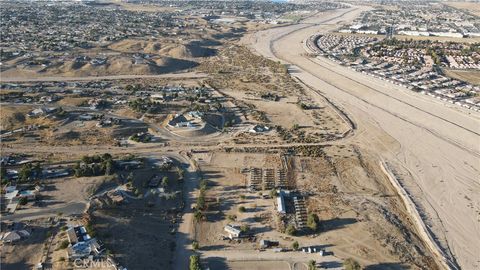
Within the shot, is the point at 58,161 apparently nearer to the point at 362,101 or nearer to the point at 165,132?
the point at 165,132

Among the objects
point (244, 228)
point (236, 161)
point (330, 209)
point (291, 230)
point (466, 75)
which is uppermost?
point (466, 75)

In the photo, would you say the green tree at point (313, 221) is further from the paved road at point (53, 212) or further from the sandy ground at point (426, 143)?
the paved road at point (53, 212)

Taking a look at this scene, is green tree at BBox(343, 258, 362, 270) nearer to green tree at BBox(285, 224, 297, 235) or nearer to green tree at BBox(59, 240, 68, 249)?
green tree at BBox(285, 224, 297, 235)

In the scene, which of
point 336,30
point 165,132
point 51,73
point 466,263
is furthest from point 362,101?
point 336,30

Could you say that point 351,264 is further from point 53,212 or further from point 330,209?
point 53,212

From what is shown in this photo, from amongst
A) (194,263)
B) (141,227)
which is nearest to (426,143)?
(194,263)

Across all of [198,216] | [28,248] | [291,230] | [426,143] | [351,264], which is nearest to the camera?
[351,264]

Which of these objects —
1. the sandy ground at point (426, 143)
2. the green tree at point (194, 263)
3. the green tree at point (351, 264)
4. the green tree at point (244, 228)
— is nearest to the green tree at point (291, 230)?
the green tree at point (244, 228)
